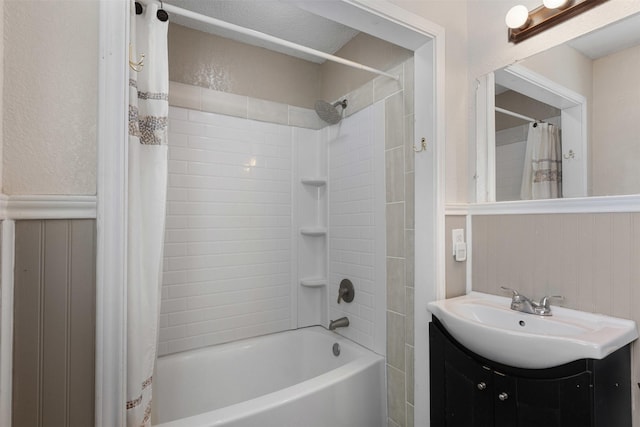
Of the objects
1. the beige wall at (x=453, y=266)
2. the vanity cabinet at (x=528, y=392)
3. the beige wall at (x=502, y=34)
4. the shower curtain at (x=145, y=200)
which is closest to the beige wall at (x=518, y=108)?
the beige wall at (x=502, y=34)

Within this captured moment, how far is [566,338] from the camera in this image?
945 mm

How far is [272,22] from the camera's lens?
1978 millimetres

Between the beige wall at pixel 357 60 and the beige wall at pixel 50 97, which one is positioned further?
the beige wall at pixel 357 60

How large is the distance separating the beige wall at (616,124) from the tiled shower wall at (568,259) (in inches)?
4.8

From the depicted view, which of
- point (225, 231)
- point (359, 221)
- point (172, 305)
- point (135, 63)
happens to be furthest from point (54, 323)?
point (359, 221)

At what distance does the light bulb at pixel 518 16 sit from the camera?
4.34ft

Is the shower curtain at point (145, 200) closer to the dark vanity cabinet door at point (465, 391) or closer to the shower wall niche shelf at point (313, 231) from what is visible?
the dark vanity cabinet door at point (465, 391)

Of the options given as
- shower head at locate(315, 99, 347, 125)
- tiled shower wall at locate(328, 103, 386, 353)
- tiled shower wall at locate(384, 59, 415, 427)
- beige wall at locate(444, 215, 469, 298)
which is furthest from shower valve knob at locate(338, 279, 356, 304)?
shower head at locate(315, 99, 347, 125)

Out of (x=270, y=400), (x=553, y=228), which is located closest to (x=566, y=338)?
(x=553, y=228)

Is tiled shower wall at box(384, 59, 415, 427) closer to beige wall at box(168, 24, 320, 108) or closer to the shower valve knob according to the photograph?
the shower valve knob

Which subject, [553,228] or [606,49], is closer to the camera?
[606,49]

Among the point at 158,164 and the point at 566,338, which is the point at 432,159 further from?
the point at 158,164

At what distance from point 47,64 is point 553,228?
1.72m

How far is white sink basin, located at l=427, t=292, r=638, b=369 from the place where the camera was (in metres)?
0.94
